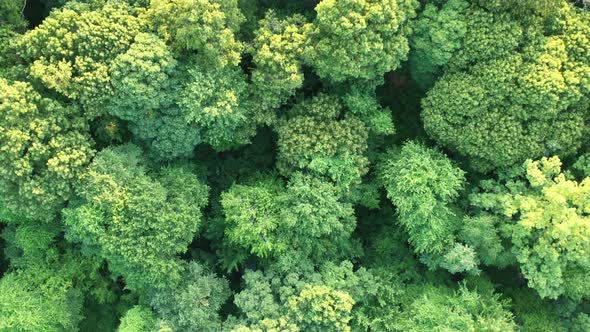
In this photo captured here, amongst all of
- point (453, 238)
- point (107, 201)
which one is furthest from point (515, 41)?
point (107, 201)

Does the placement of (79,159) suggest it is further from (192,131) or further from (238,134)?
(238,134)

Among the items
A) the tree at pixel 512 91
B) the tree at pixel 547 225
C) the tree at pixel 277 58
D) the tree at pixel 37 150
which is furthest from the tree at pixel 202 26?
the tree at pixel 547 225

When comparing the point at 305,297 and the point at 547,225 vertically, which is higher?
the point at 547,225

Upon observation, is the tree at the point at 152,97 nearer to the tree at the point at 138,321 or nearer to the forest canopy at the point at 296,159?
the forest canopy at the point at 296,159

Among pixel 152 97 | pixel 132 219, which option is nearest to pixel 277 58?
pixel 152 97

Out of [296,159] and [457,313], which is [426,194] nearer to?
[457,313]

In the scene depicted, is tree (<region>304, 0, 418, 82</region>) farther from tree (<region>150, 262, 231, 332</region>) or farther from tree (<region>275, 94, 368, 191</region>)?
tree (<region>150, 262, 231, 332</region>)

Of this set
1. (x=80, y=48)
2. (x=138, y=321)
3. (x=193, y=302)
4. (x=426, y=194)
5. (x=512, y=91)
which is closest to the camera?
(x=80, y=48)

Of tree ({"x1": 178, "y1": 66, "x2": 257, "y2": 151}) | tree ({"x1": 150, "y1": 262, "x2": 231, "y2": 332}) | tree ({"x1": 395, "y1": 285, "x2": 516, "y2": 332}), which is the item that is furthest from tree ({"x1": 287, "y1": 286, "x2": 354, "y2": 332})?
tree ({"x1": 178, "y1": 66, "x2": 257, "y2": 151})
